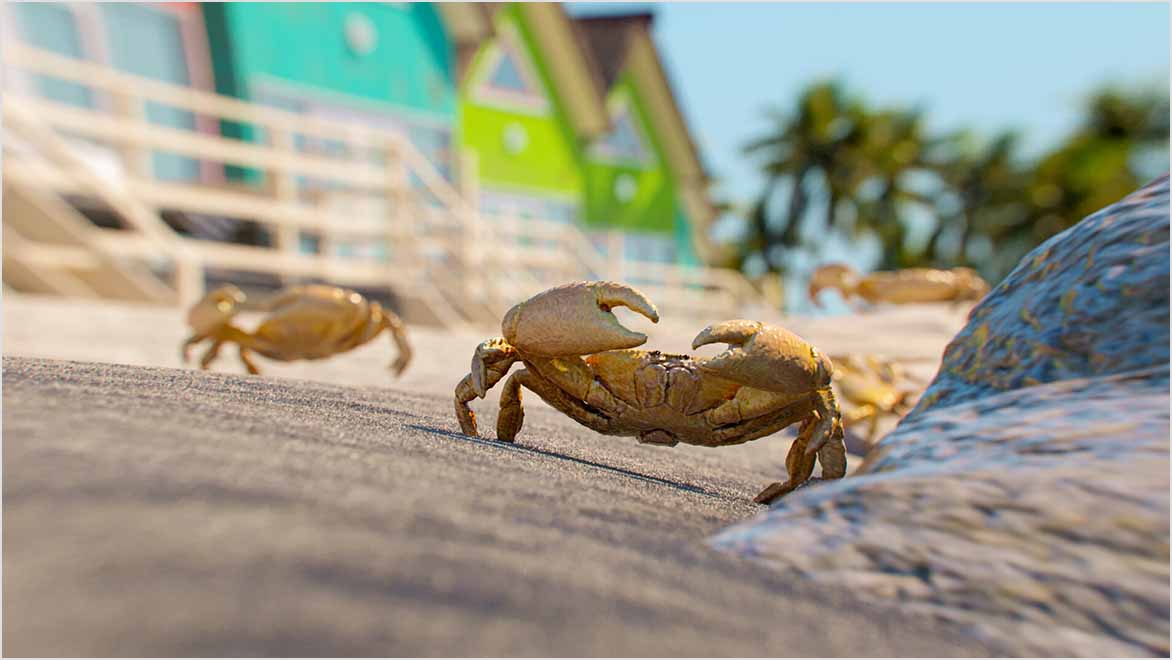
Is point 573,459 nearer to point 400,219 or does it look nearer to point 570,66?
point 400,219

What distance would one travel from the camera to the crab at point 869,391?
10.3ft

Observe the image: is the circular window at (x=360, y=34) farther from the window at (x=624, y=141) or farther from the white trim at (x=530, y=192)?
the window at (x=624, y=141)

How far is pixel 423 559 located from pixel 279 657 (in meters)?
0.21

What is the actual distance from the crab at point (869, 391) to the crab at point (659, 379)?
144cm

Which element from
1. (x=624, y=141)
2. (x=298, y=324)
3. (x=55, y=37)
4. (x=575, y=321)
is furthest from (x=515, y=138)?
(x=575, y=321)

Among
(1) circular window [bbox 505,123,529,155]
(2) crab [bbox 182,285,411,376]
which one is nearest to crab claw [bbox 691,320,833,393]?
(2) crab [bbox 182,285,411,376]

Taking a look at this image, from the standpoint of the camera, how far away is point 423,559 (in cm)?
94

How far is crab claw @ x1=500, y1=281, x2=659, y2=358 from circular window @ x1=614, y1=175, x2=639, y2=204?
2186 cm

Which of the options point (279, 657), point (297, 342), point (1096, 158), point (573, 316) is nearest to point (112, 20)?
point (297, 342)

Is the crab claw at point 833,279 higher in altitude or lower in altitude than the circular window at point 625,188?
lower

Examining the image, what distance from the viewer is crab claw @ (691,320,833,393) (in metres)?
1.60

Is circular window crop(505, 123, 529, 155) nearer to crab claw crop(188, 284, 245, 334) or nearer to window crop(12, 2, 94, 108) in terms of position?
window crop(12, 2, 94, 108)

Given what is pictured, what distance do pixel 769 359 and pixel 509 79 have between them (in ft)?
64.9

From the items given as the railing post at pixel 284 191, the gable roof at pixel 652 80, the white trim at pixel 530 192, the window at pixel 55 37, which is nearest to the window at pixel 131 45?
the window at pixel 55 37
